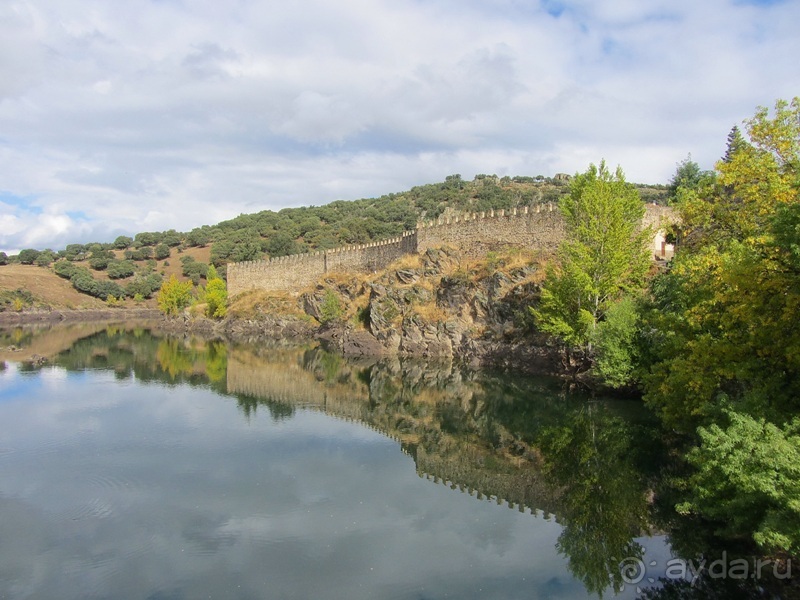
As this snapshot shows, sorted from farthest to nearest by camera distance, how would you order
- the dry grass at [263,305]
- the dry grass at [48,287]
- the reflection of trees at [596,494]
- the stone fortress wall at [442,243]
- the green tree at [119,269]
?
the green tree at [119,269], the dry grass at [48,287], the dry grass at [263,305], the stone fortress wall at [442,243], the reflection of trees at [596,494]

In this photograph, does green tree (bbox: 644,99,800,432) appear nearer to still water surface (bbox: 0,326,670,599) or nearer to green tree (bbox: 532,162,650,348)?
still water surface (bbox: 0,326,670,599)

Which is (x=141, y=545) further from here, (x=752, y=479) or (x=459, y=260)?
(x=459, y=260)

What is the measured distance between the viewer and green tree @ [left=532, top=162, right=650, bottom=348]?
98.2 feet

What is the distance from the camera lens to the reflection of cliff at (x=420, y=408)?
18250 mm

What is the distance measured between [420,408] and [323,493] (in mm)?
11861

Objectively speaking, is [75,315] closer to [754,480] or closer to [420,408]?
[420,408]

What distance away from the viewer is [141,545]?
44.7ft

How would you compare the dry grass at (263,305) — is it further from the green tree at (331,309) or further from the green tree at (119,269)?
the green tree at (119,269)

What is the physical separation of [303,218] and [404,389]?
103 meters

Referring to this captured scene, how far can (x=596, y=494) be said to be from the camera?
1631cm

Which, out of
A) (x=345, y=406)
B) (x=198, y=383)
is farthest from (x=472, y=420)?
(x=198, y=383)

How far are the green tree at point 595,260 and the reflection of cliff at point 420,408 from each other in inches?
242

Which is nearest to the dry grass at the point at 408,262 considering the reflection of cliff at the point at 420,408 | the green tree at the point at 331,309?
the green tree at the point at 331,309

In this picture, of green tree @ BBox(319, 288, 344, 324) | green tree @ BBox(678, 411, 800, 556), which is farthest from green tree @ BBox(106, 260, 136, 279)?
green tree @ BBox(678, 411, 800, 556)
